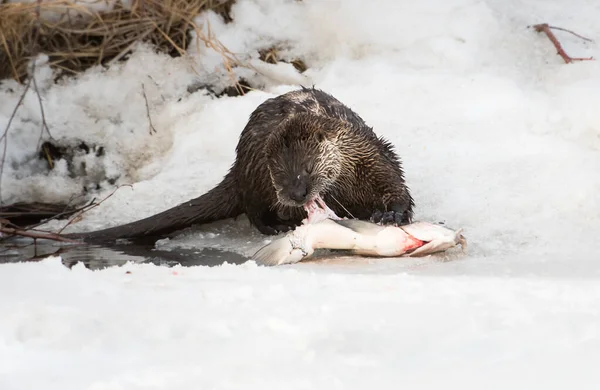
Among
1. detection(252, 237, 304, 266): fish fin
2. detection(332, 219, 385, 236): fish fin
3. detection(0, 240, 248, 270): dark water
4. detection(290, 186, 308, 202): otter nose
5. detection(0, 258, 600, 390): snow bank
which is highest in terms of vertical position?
detection(0, 258, 600, 390): snow bank

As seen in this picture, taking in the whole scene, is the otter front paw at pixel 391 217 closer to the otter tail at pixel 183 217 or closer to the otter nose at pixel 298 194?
the otter nose at pixel 298 194

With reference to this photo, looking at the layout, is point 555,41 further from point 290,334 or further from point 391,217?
point 290,334

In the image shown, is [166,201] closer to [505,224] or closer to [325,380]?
[505,224]

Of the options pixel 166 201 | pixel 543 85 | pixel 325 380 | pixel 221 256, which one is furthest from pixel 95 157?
pixel 325 380

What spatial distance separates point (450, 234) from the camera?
3.40m

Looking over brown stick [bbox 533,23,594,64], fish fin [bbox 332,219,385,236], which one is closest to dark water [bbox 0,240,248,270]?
fish fin [bbox 332,219,385,236]

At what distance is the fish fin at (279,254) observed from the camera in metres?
3.34

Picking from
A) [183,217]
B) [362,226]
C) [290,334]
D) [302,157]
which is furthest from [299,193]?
[290,334]

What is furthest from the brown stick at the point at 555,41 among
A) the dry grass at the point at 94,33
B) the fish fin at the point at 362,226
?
the fish fin at the point at 362,226

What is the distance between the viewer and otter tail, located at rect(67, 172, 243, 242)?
162 inches

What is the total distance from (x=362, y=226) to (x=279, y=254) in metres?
0.37

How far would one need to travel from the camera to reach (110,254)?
391 centimetres

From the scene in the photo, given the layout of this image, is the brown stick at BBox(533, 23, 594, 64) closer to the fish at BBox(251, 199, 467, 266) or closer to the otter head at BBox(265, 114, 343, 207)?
the otter head at BBox(265, 114, 343, 207)

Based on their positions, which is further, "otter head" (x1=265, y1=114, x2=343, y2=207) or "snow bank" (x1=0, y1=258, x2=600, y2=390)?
"otter head" (x1=265, y1=114, x2=343, y2=207)
